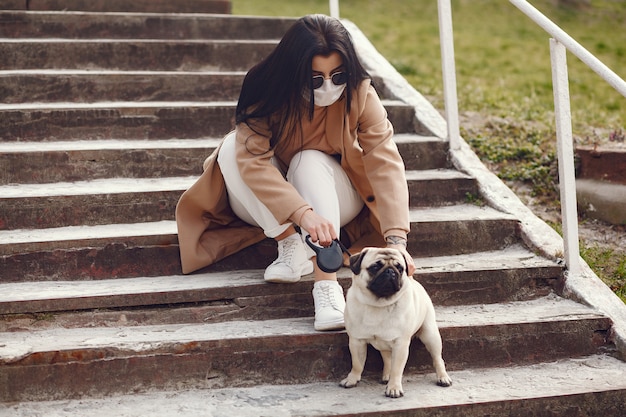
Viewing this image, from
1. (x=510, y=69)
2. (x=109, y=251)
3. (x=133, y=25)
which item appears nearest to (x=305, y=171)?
(x=109, y=251)

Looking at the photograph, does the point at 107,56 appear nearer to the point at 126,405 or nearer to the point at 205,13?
the point at 205,13

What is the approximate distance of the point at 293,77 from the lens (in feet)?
10.6

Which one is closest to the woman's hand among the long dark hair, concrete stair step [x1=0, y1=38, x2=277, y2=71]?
the long dark hair

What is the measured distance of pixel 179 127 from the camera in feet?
14.8

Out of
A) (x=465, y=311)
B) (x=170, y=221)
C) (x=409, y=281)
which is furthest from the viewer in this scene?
(x=170, y=221)

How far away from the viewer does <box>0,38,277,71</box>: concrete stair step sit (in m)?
4.88

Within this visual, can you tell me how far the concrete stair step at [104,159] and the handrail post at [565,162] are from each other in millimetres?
952

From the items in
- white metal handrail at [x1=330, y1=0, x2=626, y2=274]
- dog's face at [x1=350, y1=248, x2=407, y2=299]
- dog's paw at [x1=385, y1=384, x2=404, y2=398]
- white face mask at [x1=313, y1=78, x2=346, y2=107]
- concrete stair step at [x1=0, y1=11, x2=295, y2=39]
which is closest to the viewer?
dog's face at [x1=350, y1=248, x2=407, y2=299]

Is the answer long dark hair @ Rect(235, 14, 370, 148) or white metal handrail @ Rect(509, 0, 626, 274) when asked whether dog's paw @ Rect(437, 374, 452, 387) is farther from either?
long dark hair @ Rect(235, 14, 370, 148)

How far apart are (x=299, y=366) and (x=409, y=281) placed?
606mm

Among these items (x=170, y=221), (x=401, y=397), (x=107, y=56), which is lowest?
(x=401, y=397)

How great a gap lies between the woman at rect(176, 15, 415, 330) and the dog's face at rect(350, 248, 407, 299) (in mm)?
217

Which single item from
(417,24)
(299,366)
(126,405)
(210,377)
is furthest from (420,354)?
(417,24)

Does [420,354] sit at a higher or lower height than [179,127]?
lower
